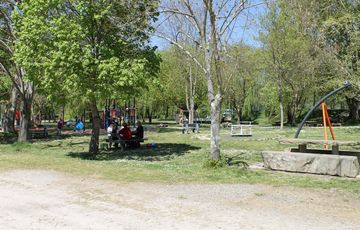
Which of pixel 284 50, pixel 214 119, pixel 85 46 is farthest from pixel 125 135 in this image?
pixel 284 50

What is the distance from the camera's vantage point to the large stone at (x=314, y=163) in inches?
412

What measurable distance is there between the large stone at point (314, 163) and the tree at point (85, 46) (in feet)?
16.6

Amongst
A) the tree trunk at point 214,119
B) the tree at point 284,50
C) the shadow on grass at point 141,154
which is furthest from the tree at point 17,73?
the tree at point 284,50

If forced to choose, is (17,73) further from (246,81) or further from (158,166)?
(246,81)

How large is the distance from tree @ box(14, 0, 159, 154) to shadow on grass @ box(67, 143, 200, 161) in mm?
2407

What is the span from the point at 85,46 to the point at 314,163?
8.23 m

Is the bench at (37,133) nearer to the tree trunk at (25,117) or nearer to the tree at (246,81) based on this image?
the tree trunk at (25,117)

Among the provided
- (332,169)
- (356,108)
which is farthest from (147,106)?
(332,169)

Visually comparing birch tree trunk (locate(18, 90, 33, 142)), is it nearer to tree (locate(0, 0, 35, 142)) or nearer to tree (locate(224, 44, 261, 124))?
tree (locate(0, 0, 35, 142))

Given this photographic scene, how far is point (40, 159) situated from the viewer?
49.2 feet

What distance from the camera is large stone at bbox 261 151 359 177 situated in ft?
34.3

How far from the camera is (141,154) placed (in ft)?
53.6

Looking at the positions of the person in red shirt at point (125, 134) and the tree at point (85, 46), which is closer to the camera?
the tree at point (85, 46)

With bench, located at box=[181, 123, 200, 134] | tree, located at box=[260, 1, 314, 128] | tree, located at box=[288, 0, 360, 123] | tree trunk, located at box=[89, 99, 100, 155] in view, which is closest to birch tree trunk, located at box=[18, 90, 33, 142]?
tree trunk, located at box=[89, 99, 100, 155]
